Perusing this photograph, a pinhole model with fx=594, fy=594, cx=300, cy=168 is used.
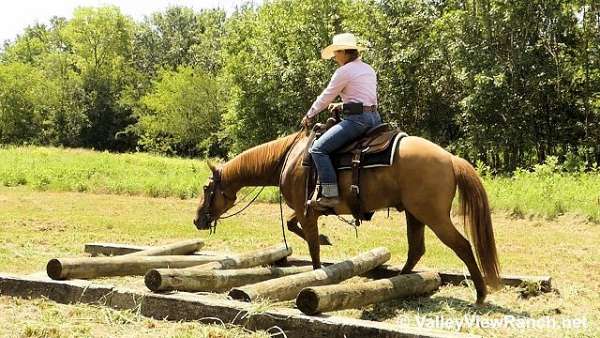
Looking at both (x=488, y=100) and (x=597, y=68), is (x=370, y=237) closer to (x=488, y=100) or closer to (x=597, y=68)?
(x=488, y=100)

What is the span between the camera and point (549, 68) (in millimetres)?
24656

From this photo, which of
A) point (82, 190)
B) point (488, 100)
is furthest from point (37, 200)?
point (488, 100)

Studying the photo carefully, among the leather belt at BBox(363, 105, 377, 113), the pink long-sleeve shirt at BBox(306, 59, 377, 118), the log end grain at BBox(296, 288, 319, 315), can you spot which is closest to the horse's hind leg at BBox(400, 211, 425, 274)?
the leather belt at BBox(363, 105, 377, 113)

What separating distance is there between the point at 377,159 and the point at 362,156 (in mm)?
191

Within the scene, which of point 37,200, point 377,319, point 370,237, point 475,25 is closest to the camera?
point 377,319

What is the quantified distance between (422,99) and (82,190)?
695 inches

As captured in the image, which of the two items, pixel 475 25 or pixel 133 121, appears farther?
pixel 133 121

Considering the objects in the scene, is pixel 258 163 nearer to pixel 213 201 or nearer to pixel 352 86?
pixel 213 201

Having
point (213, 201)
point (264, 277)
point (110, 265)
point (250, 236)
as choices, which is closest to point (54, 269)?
point (110, 265)

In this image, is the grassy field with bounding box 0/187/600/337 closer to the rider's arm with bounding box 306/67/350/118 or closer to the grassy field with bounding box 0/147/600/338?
the grassy field with bounding box 0/147/600/338

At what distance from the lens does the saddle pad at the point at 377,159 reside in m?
6.52

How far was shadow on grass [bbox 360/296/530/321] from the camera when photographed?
6.19 meters

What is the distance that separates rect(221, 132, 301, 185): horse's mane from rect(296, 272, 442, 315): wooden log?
7.27 feet

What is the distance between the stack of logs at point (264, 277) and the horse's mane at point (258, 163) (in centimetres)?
110
